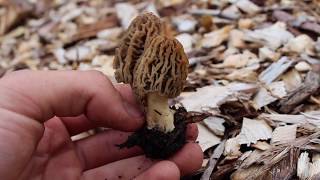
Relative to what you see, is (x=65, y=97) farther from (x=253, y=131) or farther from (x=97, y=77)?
(x=253, y=131)

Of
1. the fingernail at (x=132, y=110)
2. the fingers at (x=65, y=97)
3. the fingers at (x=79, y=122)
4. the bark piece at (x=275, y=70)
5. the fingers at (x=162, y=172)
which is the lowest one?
the bark piece at (x=275, y=70)

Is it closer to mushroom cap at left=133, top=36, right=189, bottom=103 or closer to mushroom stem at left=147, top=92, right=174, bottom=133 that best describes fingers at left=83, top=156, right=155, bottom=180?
mushroom stem at left=147, top=92, right=174, bottom=133

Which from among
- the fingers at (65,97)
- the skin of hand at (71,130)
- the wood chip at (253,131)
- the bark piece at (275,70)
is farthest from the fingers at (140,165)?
the bark piece at (275,70)

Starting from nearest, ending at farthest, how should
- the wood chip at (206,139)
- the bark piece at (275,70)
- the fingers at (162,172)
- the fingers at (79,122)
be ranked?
the fingers at (162,172) → the fingers at (79,122) → the wood chip at (206,139) → the bark piece at (275,70)

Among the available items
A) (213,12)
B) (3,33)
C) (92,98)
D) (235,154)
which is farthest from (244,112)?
(3,33)

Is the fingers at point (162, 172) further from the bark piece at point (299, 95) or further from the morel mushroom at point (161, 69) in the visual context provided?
the bark piece at point (299, 95)

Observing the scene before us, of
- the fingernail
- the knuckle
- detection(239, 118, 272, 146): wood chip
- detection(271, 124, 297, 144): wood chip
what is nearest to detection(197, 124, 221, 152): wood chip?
detection(239, 118, 272, 146): wood chip

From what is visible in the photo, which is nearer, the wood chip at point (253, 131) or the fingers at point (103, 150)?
the fingers at point (103, 150)

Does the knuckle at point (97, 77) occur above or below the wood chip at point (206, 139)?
above
